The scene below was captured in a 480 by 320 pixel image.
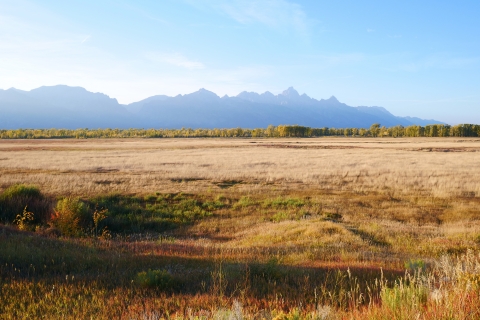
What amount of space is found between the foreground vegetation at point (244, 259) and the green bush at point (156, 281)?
22 millimetres

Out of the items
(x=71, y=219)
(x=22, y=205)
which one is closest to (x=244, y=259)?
(x=71, y=219)

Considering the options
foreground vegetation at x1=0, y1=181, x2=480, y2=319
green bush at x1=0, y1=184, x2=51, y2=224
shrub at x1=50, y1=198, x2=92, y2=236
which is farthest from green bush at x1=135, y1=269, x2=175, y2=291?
green bush at x1=0, y1=184, x2=51, y2=224

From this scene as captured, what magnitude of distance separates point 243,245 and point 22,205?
13752mm

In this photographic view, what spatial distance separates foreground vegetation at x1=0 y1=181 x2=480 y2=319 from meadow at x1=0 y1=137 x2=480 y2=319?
0.16ft

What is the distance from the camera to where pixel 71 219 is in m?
15.4

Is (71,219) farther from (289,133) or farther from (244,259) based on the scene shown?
(289,133)

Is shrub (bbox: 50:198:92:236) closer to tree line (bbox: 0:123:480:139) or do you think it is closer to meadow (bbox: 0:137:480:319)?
meadow (bbox: 0:137:480:319)

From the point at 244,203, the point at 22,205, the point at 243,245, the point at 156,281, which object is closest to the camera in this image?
the point at 156,281

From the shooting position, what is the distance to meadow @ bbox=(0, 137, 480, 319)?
197 inches

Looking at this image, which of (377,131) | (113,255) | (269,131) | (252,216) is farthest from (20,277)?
(377,131)

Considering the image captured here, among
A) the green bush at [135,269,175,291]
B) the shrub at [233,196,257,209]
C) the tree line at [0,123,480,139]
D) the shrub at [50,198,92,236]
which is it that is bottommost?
the shrub at [233,196,257,209]

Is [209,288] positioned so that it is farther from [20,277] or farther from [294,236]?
[294,236]

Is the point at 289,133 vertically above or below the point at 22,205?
above

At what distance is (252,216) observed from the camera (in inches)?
795
